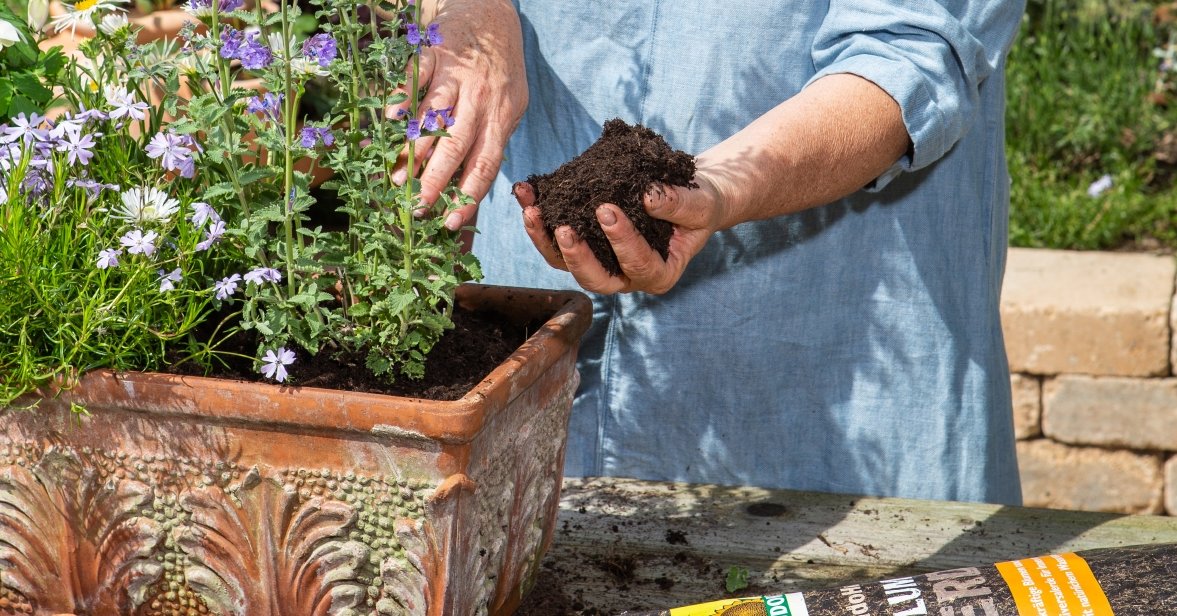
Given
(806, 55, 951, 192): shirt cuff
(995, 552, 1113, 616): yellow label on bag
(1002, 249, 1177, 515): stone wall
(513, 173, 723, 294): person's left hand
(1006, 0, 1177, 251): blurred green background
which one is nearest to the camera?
(995, 552, 1113, 616): yellow label on bag

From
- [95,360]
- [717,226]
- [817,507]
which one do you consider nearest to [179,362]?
[95,360]

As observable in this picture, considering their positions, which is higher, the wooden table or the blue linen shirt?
the blue linen shirt

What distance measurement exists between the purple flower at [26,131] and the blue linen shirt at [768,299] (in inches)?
31.2

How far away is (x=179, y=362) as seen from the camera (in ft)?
3.13

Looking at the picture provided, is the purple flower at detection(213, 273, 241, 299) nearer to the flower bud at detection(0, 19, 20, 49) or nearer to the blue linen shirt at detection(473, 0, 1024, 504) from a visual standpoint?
the flower bud at detection(0, 19, 20, 49)

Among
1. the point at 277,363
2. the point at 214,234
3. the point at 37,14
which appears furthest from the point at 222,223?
the point at 37,14

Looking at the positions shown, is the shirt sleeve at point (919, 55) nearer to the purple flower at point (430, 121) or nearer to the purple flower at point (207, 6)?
the purple flower at point (430, 121)

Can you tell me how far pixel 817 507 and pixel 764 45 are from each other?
25.3 inches

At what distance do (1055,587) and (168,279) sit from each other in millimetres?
753

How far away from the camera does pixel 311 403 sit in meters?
0.87

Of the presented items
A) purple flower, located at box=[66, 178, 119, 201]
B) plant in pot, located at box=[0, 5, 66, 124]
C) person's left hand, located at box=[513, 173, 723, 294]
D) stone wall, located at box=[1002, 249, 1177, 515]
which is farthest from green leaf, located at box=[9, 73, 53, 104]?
stone wall, located at box=[1002, 249, 1177, 515]

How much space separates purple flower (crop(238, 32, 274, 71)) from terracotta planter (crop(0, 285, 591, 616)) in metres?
0.26

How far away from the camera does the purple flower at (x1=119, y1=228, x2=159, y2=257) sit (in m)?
0.90

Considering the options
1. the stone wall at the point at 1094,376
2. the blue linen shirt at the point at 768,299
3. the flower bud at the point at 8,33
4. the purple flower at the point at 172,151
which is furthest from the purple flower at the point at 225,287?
the stone wall at the point at 1094,376
